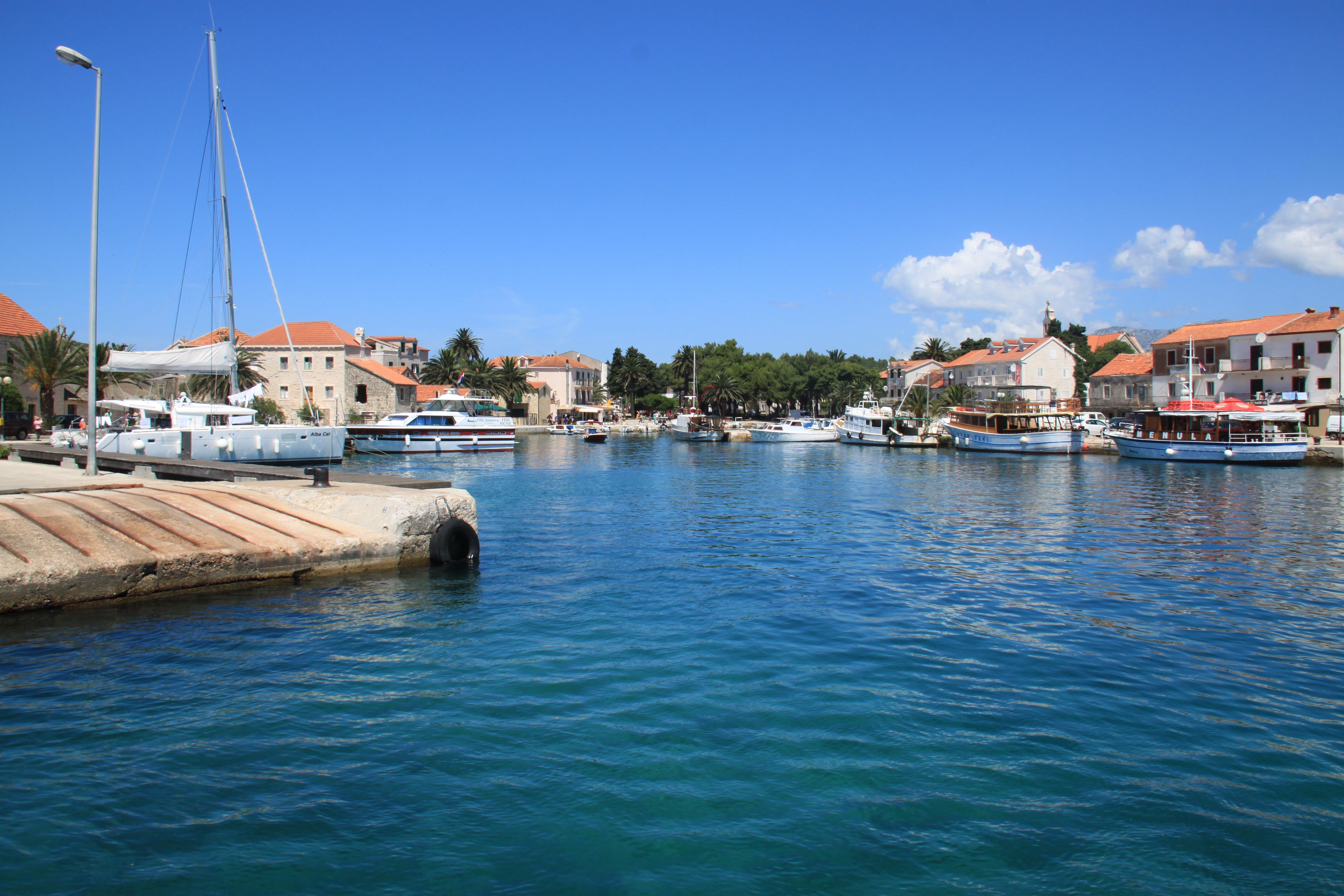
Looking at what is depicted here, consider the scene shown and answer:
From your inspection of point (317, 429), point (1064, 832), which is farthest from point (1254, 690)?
point (317, 429)

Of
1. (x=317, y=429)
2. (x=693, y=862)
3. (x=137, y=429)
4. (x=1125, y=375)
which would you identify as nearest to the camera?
(x=693, y=862)

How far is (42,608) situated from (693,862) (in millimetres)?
9682

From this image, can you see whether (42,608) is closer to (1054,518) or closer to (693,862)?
(693,862)

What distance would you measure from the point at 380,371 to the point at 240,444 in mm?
42279

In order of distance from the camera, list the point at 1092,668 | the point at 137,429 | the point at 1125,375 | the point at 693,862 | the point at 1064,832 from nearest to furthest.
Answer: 1. the point at 693,862
2. the point at 1064,832
3. the point at 1092,668
4. the point at 137,429
5. the point at 1125,375

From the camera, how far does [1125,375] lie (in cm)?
8188

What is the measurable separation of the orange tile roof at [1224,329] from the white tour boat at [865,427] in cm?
2465

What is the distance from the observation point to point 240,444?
113 feet

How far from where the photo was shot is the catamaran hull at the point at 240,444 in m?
32.0

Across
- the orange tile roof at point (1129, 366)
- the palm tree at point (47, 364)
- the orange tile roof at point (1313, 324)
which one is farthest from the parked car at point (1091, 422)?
the palm tree at point (47, 364)

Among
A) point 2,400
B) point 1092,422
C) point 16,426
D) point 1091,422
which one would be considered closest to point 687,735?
point 2,400

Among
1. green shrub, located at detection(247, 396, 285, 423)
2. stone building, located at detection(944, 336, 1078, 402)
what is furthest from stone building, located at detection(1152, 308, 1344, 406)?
green shrub, located at detection(247, 396, 285, 423)

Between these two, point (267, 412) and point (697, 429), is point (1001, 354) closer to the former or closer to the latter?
point (697, 429)

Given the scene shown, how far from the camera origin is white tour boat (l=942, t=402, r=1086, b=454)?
197ft
